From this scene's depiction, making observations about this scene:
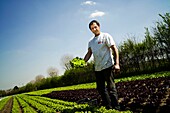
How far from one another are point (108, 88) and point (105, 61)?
566 mm

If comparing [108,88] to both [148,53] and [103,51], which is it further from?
[148,53]

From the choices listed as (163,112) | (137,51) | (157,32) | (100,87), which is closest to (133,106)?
(163,112)

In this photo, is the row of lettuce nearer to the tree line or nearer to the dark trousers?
the dark trousers

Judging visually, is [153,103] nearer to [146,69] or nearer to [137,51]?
[146,69]

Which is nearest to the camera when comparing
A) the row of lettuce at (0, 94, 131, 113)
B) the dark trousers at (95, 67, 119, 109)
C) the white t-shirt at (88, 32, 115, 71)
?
the dark trousers at (95, 67, 119, 109)

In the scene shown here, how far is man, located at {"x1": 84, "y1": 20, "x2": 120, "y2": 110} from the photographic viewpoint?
4277 mm

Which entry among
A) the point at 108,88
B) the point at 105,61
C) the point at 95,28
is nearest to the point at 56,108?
the point at 108,88

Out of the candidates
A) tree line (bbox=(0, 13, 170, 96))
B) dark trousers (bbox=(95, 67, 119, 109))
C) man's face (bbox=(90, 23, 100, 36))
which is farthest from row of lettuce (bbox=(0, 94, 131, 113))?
tree line (bbox=(0, 13, 170, 96))

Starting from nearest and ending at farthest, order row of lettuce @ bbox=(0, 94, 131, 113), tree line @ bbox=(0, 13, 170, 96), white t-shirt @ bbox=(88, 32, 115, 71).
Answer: white t-shirt @ bbox=(88, 32, 115, 71) < row of lettuce @ bbox=(0, 94, 131, 113) < tree line @ bbox=(0, 13, 170, 96)

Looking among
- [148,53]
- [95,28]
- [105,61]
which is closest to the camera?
[105,61]

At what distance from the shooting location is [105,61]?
439 cm

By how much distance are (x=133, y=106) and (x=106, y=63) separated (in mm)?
2072

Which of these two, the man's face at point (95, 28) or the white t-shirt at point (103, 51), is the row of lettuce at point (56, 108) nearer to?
the white t-shirt at point (103, 51)

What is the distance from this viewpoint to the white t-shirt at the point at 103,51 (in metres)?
4.38
